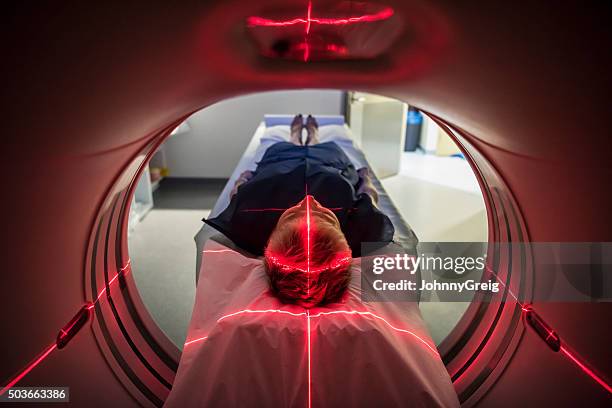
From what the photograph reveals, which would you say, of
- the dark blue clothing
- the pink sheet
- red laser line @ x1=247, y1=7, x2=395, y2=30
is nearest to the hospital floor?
the dark blue clothing

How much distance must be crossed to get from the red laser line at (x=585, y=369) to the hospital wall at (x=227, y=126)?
421 cm

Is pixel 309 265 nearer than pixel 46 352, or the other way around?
pixel 46 352

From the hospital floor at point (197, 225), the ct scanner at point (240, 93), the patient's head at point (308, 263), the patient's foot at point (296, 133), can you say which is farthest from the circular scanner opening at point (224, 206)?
Answer: the patient's head at point (308, 263)

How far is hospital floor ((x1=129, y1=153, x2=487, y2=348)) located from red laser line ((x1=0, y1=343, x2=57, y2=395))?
1.25m

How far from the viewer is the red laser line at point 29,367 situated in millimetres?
673

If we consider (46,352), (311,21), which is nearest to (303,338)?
(46,352)

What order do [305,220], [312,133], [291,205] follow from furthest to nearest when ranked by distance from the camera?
[312,133] < [291,205] < [305,220]

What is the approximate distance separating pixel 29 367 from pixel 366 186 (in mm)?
1830

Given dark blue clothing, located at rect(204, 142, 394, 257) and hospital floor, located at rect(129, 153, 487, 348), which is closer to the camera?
dark blue clothing, located at rect(204, 142, 394, 257)

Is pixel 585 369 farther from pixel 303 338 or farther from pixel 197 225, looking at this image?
pixel 197 225

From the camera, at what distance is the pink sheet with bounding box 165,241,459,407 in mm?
1075

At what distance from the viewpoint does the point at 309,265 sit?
4.10 ft

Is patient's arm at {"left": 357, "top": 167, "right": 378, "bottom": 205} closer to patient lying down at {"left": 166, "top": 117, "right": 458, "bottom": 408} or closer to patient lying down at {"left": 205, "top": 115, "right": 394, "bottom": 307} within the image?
patient lying down at {"left": 205, "top": 115, "right": 394, "bottom": 307}

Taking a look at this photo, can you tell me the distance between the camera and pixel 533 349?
96 cm
